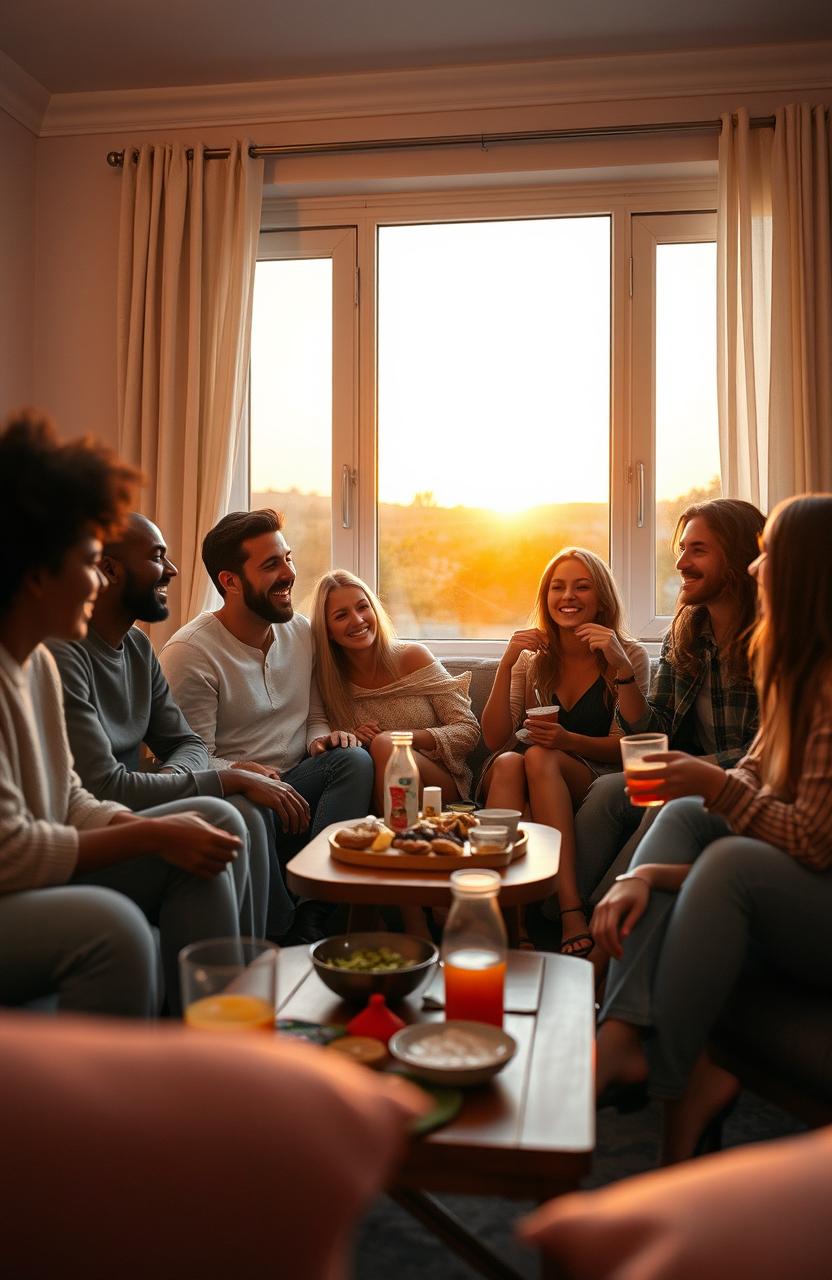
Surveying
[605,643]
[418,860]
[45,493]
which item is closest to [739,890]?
[418,860]

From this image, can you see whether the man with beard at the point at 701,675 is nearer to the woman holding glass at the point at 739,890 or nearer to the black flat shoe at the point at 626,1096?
the woman holding glass at the point at 739,890

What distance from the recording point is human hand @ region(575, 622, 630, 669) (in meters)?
3.08

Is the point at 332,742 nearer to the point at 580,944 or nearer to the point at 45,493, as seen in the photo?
the point at 580,944

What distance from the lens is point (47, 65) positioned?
12.8 ft

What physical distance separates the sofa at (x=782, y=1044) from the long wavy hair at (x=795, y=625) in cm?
33

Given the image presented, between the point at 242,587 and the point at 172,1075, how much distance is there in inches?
108

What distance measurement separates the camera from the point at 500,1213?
71.6 inches

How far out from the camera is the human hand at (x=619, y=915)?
6.24ft

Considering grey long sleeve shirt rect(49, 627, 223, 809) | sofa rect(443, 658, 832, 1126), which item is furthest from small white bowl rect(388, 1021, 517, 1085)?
grey long sleeve shirt rect(49, 627, 223, 809)

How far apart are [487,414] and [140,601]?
6.61 feet

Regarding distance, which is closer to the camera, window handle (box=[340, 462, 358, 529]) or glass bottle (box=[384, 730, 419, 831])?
glass bottle (box=[384, 730, 419, 831])

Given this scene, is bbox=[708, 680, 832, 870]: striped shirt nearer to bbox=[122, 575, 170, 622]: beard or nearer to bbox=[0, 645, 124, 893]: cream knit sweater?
bbox=[0, 645, 124, 893]: cream knit sweater

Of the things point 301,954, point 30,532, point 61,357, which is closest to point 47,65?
point 61,357

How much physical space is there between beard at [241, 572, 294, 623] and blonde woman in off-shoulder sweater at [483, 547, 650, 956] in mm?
672
